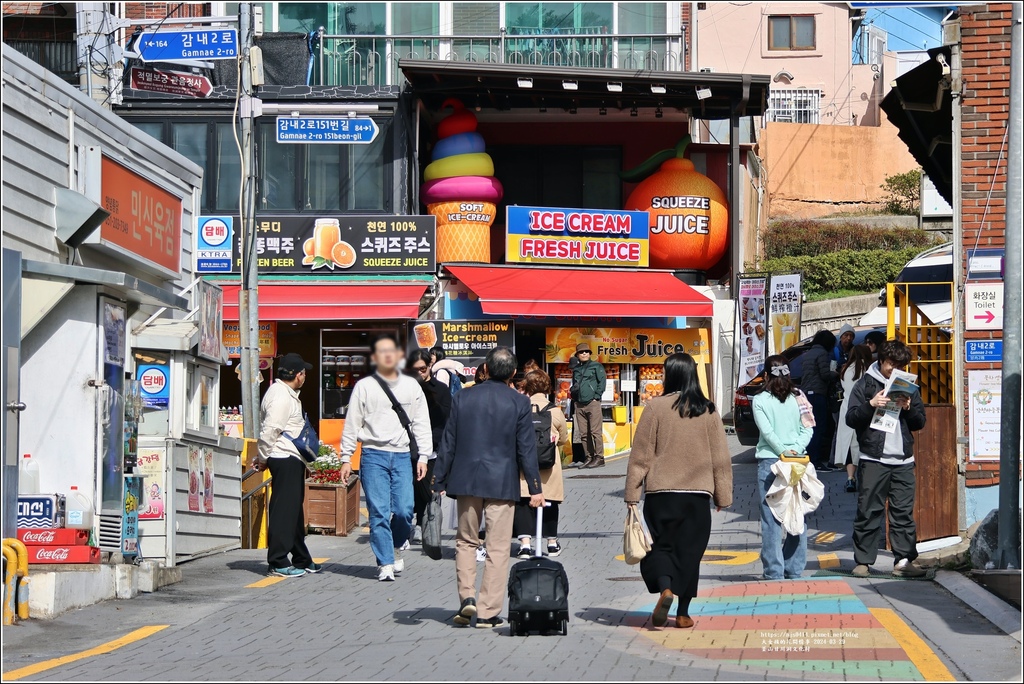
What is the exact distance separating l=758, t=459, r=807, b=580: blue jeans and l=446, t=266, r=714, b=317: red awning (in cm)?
1145

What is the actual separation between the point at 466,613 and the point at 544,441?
3.75 metres

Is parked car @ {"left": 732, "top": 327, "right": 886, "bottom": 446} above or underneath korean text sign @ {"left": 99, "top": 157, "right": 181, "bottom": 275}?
underneath

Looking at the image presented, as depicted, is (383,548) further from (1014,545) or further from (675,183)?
(675,183)

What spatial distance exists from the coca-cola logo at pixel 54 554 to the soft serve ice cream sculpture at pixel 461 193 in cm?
1444

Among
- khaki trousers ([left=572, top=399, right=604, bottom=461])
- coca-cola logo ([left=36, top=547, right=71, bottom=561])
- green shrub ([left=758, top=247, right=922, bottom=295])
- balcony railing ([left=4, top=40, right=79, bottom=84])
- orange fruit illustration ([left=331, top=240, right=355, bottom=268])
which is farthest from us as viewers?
green shrub ([left=758, top=247, right=922, bottom=295])

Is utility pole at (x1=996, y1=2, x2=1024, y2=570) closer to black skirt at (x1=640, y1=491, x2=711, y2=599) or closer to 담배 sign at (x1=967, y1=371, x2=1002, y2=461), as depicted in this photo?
담배 sign at (x1=967, y1=371, x2=1002, y2=461)

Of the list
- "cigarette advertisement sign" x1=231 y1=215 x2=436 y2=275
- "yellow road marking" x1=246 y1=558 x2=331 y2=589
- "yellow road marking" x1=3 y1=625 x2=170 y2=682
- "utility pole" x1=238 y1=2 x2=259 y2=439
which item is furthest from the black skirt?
"cigarette advertisement sign" x1=231 y1=215 x2=436 y2=275

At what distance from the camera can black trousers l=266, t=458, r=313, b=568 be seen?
11180mm

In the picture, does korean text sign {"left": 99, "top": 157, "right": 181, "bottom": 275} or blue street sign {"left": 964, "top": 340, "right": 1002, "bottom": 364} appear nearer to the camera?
korean text sign {"left": 99, "top": 157, "right": 181, "bottom": 275}

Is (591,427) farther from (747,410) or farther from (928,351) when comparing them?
(928,351)

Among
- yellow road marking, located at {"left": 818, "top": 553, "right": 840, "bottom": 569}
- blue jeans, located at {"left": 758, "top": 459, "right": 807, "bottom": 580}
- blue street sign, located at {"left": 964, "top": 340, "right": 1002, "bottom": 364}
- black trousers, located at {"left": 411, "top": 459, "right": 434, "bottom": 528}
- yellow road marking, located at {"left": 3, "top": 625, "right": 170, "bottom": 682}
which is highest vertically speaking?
blue street sign, located at {"left": 964, "top": 340, "right": 1002, "bottom": 364}

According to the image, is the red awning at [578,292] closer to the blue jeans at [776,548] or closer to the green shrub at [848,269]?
the green shrub at [848,269]

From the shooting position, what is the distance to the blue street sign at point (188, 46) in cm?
1745

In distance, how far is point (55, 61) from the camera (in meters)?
28.9
